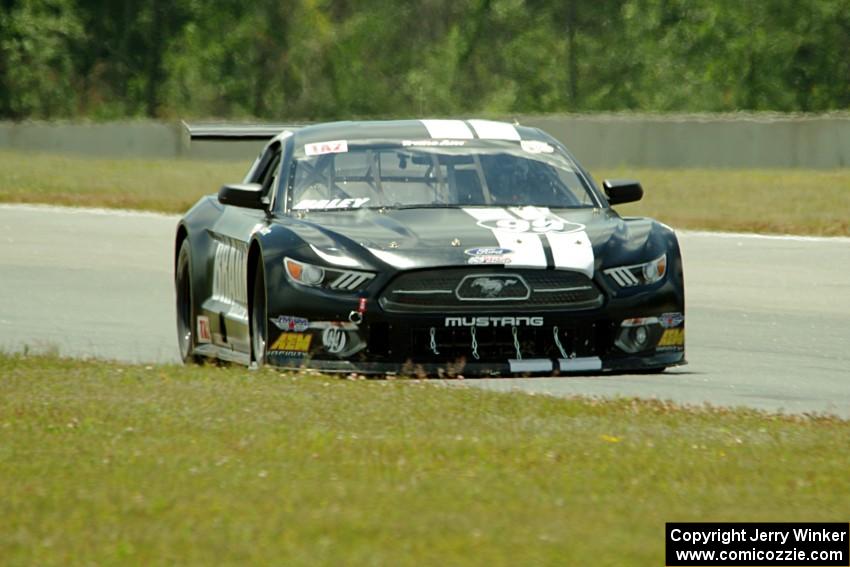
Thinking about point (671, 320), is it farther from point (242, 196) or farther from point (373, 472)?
point (373, 472)

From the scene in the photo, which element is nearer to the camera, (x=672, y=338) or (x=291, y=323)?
(x=291, y=323)

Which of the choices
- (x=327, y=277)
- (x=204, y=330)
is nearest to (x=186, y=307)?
(x=204, y=330)

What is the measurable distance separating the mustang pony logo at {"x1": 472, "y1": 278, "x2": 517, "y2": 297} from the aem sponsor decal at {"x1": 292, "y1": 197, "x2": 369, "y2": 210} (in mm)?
1096

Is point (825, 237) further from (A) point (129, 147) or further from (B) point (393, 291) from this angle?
(A) point (129, 147)

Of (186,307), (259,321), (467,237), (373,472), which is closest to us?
(373,472)

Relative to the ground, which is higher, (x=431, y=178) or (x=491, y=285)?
(x=431, y=178)

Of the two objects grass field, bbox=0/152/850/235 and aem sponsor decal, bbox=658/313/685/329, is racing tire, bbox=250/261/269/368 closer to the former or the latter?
aem sponsor decal, bbox=658/313/685/329

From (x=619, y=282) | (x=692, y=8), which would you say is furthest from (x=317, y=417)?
(x=692, y=8)

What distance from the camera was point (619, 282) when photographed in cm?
917

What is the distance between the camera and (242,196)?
10.0 meters

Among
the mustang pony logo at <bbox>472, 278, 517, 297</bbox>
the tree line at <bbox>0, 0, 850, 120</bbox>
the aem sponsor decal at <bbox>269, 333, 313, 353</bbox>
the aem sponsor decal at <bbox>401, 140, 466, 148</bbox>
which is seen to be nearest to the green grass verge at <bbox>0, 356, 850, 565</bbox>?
the aem sponsor decal at <bbox>269, 333, 313, 353</bbox>

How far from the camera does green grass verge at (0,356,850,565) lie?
5.16m

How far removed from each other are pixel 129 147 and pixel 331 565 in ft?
124

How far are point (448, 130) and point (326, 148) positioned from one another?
71 cm
